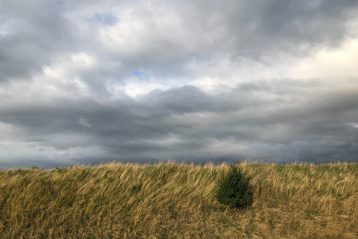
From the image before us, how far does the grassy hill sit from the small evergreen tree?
39cm

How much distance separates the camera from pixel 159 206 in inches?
958

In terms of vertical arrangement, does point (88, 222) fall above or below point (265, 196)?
below

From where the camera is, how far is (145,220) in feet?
76.2

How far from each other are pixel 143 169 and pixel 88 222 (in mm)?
6876

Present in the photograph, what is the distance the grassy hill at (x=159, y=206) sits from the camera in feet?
73.4

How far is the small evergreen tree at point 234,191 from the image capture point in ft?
82.5

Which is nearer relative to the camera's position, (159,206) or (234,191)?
(159,206)

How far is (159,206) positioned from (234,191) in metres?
4.23

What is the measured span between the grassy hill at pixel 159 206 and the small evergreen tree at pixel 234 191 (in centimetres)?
39

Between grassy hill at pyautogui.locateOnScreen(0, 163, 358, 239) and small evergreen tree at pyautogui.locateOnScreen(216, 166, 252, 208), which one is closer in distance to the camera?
grassy hill at pyautogui.locateOnScreen(0, 163, 358, 239)

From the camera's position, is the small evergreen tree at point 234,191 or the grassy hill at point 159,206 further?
the small evergreen tree at point 234,191

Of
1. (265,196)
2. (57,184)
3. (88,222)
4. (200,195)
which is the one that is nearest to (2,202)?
(57,184)

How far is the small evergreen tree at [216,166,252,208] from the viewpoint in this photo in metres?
25.2

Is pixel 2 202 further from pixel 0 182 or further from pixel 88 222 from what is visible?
pixel 88 222
